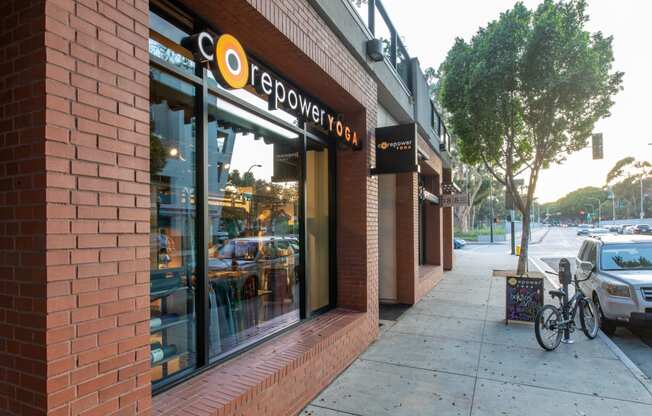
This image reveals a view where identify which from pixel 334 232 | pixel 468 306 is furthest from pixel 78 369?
pixel 468 306

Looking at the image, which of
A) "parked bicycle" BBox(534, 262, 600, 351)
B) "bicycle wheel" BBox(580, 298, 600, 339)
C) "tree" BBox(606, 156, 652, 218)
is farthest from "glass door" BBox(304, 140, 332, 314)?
"tree" BBox(606, 156, 652, 218)

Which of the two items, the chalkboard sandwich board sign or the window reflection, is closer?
the window reflection

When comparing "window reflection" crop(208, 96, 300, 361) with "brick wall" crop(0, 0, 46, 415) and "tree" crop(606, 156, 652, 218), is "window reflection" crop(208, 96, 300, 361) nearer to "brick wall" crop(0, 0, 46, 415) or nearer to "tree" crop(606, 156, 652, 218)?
"brick wall" crop(0, 0, 46, 415)

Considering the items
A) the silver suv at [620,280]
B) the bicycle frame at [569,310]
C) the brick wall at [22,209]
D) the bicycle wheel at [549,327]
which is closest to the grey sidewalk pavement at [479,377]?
A: the bicycle wheel at [549,327]

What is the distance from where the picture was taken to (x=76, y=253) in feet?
6.95

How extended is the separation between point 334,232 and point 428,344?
237cm

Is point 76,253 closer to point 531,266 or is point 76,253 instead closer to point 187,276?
point 187,276

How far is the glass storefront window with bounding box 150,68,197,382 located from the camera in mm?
3490

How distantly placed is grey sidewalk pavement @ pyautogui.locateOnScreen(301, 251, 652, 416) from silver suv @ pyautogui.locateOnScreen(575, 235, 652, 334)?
2.00 ft

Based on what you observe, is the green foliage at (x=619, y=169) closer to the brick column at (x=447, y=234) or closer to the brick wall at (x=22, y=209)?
the brick column at (x=447, y=234)

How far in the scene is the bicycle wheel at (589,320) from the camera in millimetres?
6582

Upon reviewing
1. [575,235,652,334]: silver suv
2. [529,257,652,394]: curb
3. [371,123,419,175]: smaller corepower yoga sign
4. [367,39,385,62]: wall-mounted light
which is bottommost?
[529,257,652,394]: curb

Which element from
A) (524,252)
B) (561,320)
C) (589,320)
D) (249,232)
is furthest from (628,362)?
(524,252)

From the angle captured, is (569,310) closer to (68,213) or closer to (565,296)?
(565,296)
